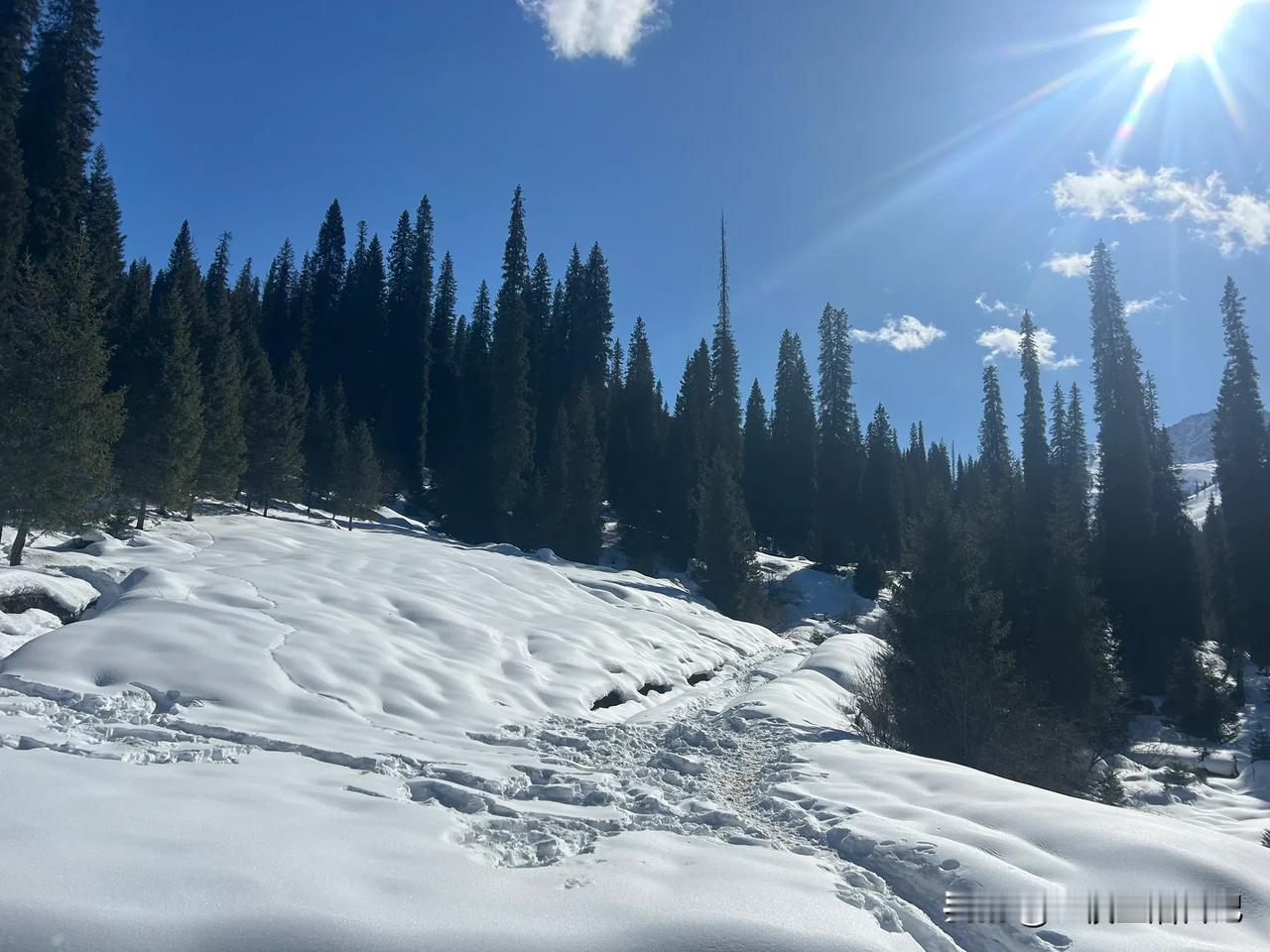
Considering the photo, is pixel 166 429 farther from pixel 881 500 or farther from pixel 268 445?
pixel 881 500

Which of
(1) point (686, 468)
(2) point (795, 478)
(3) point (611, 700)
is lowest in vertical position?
(3) point (611, 700)

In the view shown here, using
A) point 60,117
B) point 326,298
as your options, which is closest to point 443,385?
point 326,298

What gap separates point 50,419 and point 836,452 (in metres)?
54.9

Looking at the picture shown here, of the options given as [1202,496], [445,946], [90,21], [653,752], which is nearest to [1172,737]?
[653,752]

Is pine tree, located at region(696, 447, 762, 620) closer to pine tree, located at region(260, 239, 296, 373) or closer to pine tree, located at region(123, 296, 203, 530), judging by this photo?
pine tree, located at region(123, 296, 203, 530)

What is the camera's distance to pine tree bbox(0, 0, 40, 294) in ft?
94.9

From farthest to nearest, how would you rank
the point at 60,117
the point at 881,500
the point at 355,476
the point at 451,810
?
the point at 881,500
the point at 355,476
the point at 60,117
the point at 451,810

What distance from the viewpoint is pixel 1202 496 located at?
14725 centimetres

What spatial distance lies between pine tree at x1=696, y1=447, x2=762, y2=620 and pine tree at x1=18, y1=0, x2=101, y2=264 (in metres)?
30.9

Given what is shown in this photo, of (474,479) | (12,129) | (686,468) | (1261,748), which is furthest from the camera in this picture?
(686,468)

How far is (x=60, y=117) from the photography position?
33.6 metres

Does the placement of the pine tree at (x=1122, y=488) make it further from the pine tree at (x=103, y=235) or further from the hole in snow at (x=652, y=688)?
the pine tree at (x=103, y=235)

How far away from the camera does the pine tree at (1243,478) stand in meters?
37.2

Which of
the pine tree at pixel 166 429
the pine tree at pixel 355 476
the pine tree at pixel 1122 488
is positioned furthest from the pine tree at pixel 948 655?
the pine tree at pixel 355 476
